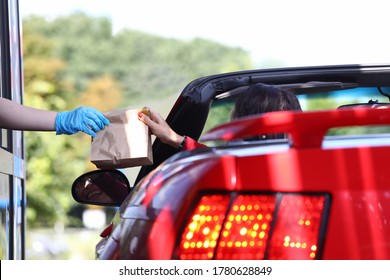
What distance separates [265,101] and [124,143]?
0.57 m

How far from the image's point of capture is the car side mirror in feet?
14.5

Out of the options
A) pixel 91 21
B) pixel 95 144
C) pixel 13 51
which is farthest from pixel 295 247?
pixel 91 21

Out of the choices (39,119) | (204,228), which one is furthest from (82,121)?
(204,228)

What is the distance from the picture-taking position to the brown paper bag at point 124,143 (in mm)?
4035

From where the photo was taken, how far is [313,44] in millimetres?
52938

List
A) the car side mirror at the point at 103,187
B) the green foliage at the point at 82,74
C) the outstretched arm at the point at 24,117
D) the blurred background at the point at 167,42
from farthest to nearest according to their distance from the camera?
1. the blurred background at the point at 167,42
2. the green foliage at the point at 82,74
3. the outstretched arm at the point at 24,117
4. the car side mirror at the point at 103,187

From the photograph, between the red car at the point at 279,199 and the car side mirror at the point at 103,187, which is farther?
the car side mirror at the point at 103,187

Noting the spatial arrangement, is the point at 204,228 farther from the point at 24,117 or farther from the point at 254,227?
the point at 24,117

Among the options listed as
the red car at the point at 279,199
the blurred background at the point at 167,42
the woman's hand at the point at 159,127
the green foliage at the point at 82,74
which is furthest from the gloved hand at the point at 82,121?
the blurred background at the point at 167,42

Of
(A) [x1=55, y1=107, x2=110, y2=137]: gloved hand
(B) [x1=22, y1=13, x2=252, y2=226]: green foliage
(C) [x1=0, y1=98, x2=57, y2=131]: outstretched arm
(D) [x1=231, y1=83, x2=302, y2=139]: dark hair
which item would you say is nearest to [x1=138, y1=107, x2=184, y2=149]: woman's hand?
(A) [x1=55, y1=107, x2=110, y2=137]: gloved hand

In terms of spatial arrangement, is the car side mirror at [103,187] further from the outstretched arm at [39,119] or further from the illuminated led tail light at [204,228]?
the illuminated led tail light at [204,228]

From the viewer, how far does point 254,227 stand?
238 centimetres

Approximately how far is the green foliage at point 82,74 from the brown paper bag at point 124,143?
32.5 m
